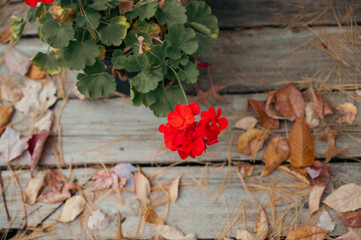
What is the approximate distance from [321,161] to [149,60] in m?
0.68

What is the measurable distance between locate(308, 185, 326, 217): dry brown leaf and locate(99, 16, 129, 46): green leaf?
759mm

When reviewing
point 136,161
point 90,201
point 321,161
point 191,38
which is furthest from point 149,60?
point 321,161

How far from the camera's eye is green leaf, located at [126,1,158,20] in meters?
0.88

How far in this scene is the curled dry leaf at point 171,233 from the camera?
41.6 inches

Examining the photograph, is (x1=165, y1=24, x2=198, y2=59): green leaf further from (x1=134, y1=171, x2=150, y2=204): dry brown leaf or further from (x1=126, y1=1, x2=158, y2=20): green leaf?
(x1=134, y1=171, x2=150, y2=204): dry brown leaf

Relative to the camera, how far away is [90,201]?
3.64 feet

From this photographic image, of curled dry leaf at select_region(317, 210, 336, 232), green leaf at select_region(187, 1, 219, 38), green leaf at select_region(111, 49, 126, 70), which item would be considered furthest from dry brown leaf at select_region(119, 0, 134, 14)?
curled dry leaf at select_region(317, 210, 336, 232)

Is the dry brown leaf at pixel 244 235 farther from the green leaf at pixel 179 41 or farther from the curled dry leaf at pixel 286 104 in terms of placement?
the green leaf at pixel 179 41

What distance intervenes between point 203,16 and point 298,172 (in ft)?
1.94

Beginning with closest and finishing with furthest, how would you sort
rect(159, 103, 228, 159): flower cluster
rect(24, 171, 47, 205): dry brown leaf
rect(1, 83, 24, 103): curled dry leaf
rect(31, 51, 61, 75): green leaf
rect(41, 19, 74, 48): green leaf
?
rect(159, 103, 228, 159): flower cluster < rect(41, 19, 74, 48): green leaf < rect(31, 51, 61, 75): green leaf < rect(24, 171, 47, 205): dry brown leaf < rect(1, 83, 24, 103): curled dry leaf

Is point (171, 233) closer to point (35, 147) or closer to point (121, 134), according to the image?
point (121, 134)

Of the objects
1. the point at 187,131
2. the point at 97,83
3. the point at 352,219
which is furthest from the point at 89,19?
the point at 352,219

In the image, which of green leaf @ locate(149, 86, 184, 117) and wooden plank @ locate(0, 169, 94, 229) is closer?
green leaf @ locate(149, 86, 184, 117)

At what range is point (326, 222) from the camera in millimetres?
1034
